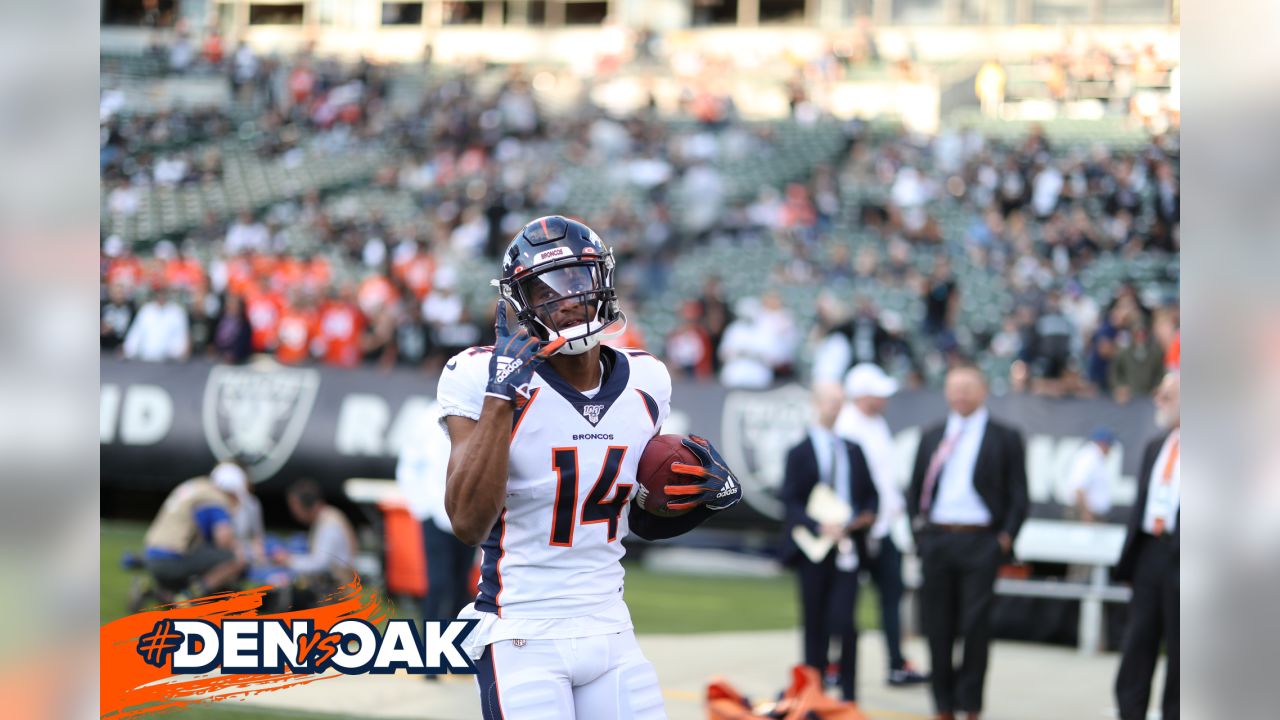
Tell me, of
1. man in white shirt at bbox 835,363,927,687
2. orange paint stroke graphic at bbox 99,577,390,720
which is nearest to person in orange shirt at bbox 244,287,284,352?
man in white shirt at bbox 835,363,927,687

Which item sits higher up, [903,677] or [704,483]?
[704,483]

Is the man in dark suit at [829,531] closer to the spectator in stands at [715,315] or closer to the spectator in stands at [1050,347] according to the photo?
the spectator in stands at [1050,347]

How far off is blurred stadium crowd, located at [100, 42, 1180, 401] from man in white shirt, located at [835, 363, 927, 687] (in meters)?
3.82

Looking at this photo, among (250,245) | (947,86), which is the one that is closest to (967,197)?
(947,86)

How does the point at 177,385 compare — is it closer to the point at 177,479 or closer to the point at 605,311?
the point at 177,479

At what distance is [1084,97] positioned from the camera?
25.5 meters

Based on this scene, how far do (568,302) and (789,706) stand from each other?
156 inches

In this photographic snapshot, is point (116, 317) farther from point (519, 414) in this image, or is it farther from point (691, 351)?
point (519, 414)

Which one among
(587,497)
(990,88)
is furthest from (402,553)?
(990,88)

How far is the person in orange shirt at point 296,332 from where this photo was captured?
53.9 ft

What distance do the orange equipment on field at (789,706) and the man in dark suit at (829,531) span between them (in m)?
0.96

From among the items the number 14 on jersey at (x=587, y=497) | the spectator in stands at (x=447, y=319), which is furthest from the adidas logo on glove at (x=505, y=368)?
the spectator in stands at (x=447, y=319)

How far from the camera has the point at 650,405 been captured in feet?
12.4

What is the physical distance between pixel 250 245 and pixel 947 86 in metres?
13.8
